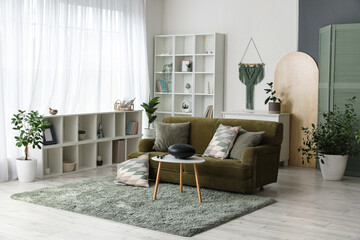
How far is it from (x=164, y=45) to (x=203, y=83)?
107 cm

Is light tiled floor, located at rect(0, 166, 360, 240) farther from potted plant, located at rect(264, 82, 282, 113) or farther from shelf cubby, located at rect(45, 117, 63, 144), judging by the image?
potted plant, located at rect(264, 82, 282, 113)

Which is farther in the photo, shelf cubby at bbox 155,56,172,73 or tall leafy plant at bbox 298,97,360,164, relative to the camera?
shelf cubby at bbox 155,56,172,73

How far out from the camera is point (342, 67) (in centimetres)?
695

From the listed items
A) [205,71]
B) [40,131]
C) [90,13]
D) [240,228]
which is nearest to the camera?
[240,228]

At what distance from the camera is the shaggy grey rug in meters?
4.45

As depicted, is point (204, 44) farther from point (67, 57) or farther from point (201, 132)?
point (201, 132)

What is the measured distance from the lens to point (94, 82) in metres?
7.61

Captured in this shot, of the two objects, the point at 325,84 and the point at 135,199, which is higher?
the point at 325,84

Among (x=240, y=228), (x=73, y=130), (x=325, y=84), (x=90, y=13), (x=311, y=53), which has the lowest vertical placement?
(x=240, y=228)

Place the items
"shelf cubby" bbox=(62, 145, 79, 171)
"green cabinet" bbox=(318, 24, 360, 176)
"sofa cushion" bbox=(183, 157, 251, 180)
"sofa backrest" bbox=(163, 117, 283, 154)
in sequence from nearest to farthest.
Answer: "sofa cushion" bbox=(183, 157, 251, 180) → "sofa backrest" bbox=(163, 117, 283, 154) → "green cabinet" bbox=(318, 24, 360, 176) → "shelf cubby" bbox=(62, 145, 79, 171)

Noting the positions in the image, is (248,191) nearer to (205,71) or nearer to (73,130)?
(73,130)

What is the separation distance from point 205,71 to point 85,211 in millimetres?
4408

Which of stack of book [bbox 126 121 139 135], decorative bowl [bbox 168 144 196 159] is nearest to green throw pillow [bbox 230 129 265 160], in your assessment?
decorative bowl [bbox 168 144 196 159]

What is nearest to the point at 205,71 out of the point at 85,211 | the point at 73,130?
the point at 73,130
